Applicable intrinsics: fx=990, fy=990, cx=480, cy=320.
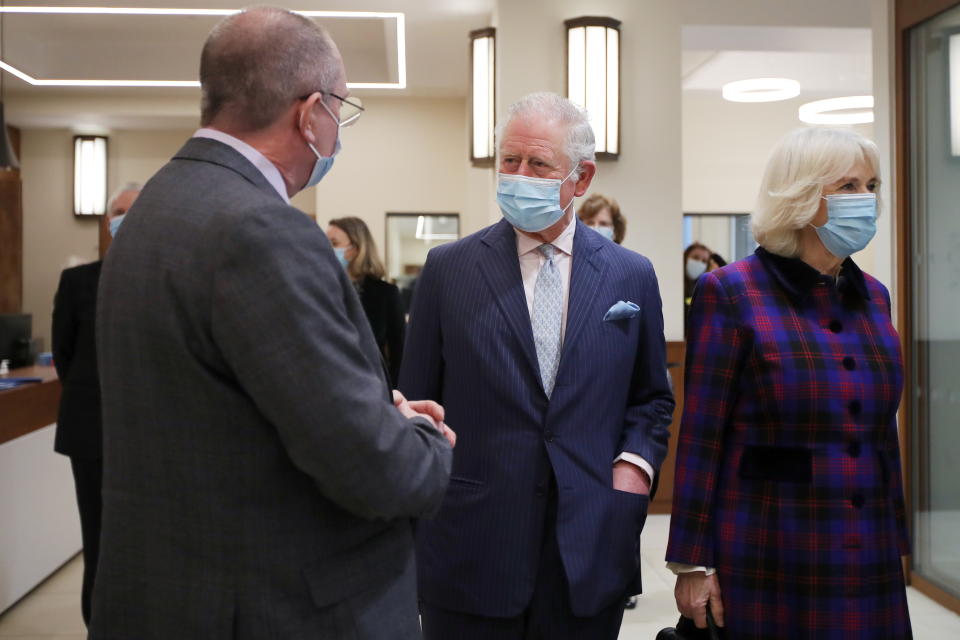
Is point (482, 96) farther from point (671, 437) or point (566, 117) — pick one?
point (566, 117)

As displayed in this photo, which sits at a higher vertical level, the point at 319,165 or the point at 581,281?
the point at 319,165

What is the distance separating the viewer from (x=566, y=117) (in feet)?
6.84

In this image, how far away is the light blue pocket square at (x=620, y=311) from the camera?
6.53ft

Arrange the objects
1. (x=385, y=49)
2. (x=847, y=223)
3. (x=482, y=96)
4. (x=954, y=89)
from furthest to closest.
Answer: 1. (x=385, y=49)
2. (x=482, y=96)
3. (x=954, y=89)
4. (x=847, y=223)

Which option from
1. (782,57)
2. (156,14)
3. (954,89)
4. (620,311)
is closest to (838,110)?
(782,57)

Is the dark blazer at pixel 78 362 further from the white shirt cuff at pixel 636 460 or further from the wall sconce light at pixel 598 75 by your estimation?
the wall sconce light at pixel 598 75

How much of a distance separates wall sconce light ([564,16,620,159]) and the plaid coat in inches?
152

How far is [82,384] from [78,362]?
78 millimetres

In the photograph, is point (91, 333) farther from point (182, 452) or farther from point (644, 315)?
point (182, 452)

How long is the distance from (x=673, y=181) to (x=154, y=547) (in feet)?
16.8

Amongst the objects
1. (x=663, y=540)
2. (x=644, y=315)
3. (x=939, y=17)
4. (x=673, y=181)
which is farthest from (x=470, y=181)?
(x=644, y=315)

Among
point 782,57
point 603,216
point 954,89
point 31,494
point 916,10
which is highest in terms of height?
point 782,57

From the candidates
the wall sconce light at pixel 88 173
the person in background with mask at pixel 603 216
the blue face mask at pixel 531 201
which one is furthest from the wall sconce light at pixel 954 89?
the wall sconce light at pixel 88 173

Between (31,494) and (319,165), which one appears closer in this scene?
(319,165)
